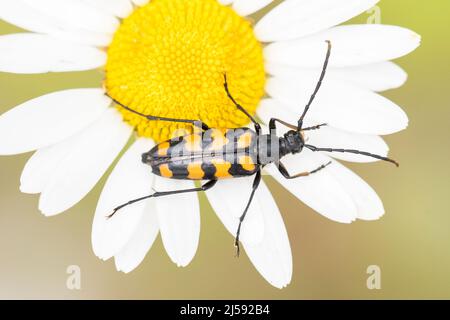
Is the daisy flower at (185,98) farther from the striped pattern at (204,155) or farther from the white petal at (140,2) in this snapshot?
the striped pattern at (204,155)

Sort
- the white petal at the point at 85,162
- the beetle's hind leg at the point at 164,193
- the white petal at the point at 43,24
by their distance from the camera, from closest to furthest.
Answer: the white petal at the point at 43,24 → the white petal at the point at 85,162 → the beetle's hind leg at the point at 164,193

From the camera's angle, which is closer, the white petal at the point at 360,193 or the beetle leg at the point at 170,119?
the beetle leg at the point at 170,119

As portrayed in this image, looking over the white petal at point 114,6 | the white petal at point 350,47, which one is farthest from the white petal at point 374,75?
the white petal at point 114,6

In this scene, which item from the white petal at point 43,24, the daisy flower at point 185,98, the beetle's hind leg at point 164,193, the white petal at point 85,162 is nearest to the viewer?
the white petal at point 43,24

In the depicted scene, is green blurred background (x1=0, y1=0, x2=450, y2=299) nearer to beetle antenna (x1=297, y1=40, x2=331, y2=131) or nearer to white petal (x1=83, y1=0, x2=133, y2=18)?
beetle antenna (x1=297, y1=40, x2=331, y2=131)

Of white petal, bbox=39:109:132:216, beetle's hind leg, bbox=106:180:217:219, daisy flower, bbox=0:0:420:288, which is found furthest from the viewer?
beetle's hind leg, bbox=106:180:217:219

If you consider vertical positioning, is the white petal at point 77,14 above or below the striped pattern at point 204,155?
above

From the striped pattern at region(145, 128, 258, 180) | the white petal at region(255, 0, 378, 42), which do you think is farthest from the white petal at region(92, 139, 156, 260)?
the white petal at region(255, 0, 378, 42)
